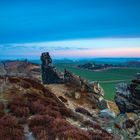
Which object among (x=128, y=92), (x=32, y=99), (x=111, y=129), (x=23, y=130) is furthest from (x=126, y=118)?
(x=128, y=92)

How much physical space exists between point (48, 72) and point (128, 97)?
225 feet

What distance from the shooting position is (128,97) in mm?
56594

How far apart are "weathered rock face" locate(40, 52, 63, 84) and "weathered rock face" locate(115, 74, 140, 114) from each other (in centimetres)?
5591

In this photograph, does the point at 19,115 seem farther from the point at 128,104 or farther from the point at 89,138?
the point at 128,104

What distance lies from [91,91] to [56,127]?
6663 cm

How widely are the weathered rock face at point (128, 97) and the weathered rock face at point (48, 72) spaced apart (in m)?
55.9

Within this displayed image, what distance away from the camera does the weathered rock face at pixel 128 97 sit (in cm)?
5378

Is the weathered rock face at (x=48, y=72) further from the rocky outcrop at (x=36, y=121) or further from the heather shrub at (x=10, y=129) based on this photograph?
the heather shrub at (x=10, y=129)

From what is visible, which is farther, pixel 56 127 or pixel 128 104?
pixel 128 104

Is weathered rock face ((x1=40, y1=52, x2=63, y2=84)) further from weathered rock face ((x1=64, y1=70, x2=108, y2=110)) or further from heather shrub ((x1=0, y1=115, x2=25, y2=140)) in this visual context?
heather shrub ((x1=0, y1=115, x2=25, y2=140))

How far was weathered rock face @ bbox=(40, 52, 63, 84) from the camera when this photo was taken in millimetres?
115356

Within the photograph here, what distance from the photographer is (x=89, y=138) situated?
21.2 metres

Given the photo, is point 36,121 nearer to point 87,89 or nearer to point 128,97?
point 128,97

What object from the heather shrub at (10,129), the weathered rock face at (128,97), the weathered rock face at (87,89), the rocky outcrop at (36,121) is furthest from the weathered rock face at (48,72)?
the heather shrub at (10,129)
